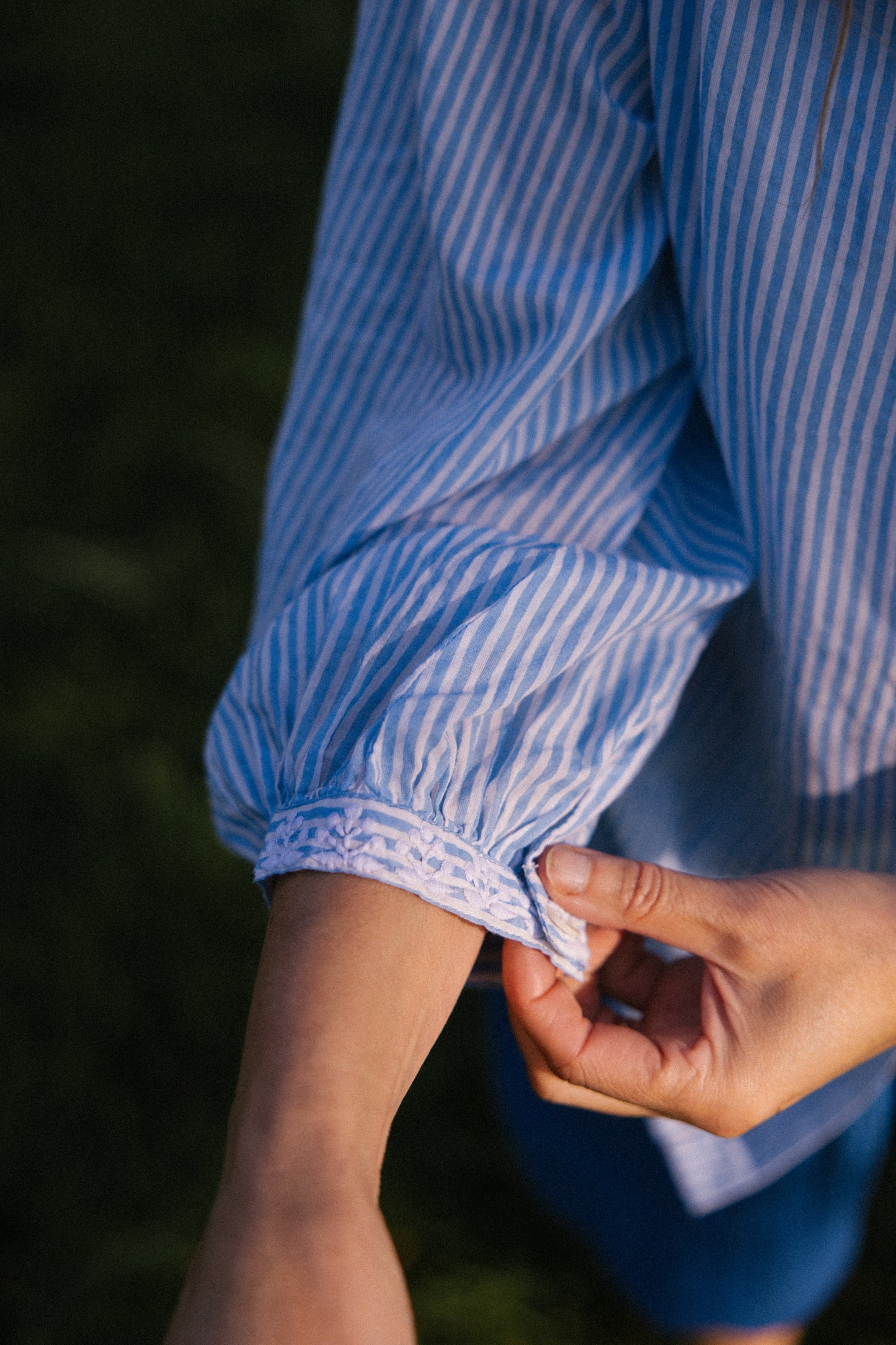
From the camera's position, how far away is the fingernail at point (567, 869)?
647 mm

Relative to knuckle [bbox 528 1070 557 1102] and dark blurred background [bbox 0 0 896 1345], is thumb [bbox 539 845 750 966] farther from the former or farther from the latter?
dark blurred background [bbox 0 0 896 1345]

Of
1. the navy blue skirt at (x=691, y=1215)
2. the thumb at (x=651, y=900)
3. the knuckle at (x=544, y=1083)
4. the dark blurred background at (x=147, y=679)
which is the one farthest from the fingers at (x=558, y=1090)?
the dark blurred background at (x=147, y=679)

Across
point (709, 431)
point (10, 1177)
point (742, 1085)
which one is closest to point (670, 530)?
point (709, 431)

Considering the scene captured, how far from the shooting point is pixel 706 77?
61 centimetres

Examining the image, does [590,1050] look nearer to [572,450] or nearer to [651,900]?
[651,900]

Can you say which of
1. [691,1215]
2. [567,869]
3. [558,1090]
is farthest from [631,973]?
[691,1215]

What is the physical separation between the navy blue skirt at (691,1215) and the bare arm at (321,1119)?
571mm

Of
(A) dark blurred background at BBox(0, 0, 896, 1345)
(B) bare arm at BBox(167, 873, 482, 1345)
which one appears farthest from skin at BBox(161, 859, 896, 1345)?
(A) dark blurred background at BBox(0, 0, 896, 1345)

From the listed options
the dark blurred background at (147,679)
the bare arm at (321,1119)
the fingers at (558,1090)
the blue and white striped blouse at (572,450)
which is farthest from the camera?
the dark blurred background at (147,679)

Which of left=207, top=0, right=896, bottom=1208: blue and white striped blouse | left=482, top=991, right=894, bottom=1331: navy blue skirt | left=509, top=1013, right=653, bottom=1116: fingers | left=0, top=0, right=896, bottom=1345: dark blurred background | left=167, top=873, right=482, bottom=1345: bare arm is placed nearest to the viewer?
left=167, top=873, right=482, bottom=1345: bare arm

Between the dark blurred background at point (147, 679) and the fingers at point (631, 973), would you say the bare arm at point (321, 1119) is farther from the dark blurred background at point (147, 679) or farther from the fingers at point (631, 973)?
the dark blurred background at point (147, 679)

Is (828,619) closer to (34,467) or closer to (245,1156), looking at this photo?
(245,1156)

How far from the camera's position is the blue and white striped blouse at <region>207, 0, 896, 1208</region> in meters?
0.61

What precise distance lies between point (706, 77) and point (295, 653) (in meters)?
0.41
